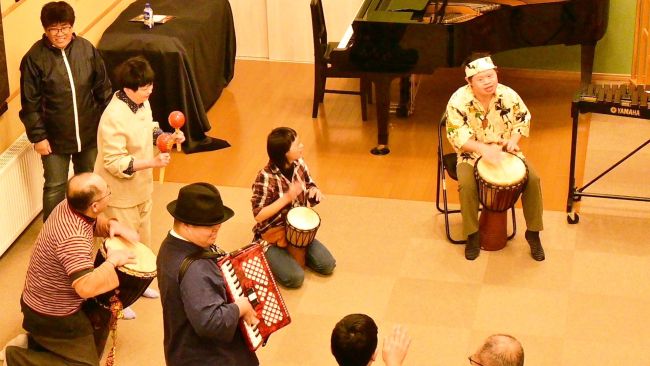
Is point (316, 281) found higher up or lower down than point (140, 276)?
lower down

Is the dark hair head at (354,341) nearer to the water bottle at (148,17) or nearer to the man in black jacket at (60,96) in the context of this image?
the man in black jacket at (60,96)

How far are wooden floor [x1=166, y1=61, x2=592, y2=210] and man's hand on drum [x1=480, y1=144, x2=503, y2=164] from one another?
37.4 inches

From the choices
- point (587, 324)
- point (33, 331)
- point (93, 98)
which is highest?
point (93, 98)

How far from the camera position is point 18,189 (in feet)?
21.7

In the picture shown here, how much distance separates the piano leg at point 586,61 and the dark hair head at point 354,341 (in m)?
5.20

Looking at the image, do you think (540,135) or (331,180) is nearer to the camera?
(331,180)

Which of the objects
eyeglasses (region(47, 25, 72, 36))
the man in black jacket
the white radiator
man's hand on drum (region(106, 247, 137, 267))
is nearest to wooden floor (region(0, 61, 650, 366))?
the white radiator

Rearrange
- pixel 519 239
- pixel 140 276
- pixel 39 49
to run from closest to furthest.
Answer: pixel 140 276 → pixel 39 49 → pixel 519 239

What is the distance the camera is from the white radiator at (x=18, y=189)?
6445 millimetres

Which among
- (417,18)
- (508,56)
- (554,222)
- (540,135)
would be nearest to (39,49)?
(417,18)

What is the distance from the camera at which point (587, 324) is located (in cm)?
570

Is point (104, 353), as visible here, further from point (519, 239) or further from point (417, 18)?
point (417, 18)

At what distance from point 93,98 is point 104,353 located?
1711mm

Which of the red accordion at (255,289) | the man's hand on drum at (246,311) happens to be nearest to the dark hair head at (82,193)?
the red accordion at (255,289)
